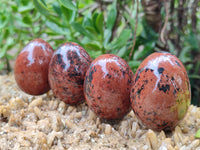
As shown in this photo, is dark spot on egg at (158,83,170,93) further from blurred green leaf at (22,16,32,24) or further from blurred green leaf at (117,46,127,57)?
blurred green leaf at (22,16,32,24)

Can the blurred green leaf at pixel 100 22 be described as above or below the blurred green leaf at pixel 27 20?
above

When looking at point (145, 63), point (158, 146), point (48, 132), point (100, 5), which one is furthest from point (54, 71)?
point (100, 5)

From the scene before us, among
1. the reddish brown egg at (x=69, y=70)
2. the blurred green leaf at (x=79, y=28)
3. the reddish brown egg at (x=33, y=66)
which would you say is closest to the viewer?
the reddish brown egg at (x=69, y=70)

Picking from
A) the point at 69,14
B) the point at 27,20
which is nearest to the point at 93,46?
the point at 69,14

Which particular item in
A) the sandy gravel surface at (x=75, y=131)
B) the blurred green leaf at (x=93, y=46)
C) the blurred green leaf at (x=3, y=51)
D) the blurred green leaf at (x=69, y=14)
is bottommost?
the sandy gravel surface at (x=75, y=131)

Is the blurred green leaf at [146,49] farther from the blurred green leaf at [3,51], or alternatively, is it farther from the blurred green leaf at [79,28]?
the blurred green leaf at [3,51]

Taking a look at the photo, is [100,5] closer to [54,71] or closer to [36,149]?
[54,71]

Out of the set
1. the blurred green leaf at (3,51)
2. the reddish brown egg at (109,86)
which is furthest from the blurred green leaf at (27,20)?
the reddish brown egg at (109,86)

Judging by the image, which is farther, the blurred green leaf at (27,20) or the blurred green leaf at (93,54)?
the blurred green leaf at (27,20)
